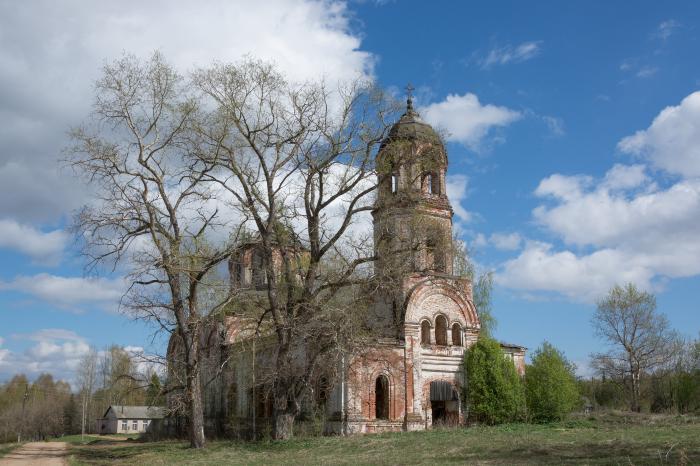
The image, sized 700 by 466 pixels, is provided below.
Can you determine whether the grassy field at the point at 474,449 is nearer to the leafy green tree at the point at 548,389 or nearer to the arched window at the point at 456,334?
the leafy green tree at the point at 548,389

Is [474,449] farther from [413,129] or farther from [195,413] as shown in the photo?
[413,129]

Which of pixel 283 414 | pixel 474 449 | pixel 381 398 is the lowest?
pixel 474 449

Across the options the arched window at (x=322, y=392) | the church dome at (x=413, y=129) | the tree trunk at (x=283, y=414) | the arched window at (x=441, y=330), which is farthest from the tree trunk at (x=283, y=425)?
the church dome at (x=413, y=129)

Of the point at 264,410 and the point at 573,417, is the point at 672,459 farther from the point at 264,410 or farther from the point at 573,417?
the point at 264,410

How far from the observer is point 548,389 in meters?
27.8

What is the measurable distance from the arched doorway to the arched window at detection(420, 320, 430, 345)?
68.1 inches

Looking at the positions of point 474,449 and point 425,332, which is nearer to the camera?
point 474,449

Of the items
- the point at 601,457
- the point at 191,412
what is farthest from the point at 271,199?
the point at 601,457

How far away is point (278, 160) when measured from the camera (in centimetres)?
2320

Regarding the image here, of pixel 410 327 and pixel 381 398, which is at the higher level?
pixel 410 327

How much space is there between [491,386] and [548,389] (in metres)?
2.71

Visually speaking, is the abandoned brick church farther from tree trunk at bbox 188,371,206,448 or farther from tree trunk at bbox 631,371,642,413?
tree trunk at bbox 631,371,642,413

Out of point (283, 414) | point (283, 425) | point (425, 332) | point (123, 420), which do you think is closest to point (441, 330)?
point (425, 332)

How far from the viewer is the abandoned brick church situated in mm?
23359
